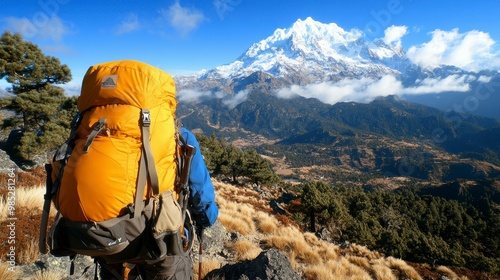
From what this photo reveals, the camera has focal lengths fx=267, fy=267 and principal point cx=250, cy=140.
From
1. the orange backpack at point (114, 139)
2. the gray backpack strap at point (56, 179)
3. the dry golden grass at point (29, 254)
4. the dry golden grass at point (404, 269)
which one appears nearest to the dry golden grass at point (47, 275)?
the dry golden grass at point (29, 254)

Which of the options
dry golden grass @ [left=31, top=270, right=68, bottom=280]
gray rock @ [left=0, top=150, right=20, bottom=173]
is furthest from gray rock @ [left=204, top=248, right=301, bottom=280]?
gray rock @ [left=0, top=150, right=20, bottom=173]

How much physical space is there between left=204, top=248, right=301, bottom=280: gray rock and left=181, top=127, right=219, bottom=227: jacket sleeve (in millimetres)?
2202

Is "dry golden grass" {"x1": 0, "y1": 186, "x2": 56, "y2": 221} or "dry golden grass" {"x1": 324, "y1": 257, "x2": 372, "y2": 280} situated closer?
"dry golden grass" {"x1": 0, "y1": 186, "x2": 56, "y2": 221}

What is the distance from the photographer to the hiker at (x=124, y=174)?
92.8 inches

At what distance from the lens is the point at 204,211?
3348mm

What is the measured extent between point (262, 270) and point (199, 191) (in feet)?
9.53

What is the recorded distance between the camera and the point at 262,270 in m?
5.17

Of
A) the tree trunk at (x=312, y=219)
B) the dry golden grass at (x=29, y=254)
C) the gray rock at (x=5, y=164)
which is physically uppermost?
the gray rock at (x=5, y=164)

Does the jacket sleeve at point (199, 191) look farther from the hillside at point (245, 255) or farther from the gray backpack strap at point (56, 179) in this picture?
the hillside at point (245, 255)

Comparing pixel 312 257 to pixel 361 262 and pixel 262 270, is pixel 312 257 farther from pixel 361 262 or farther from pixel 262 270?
pixel 262 270

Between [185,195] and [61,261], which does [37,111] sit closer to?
[61,261]

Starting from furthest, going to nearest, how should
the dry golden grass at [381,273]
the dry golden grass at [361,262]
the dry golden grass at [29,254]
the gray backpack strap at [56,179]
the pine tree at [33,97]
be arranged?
the pine tree at [33,97], the dry golden grass at [361,262], the dry golden grass at [381,273], the dry golden grass at [29,254], the gray backpack strap at [56,179]

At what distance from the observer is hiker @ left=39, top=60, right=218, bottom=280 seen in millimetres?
2357

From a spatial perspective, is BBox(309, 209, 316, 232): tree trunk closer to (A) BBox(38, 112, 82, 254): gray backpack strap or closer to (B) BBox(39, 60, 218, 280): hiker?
(B) BBox(39, 60, 218, 280): hiker
